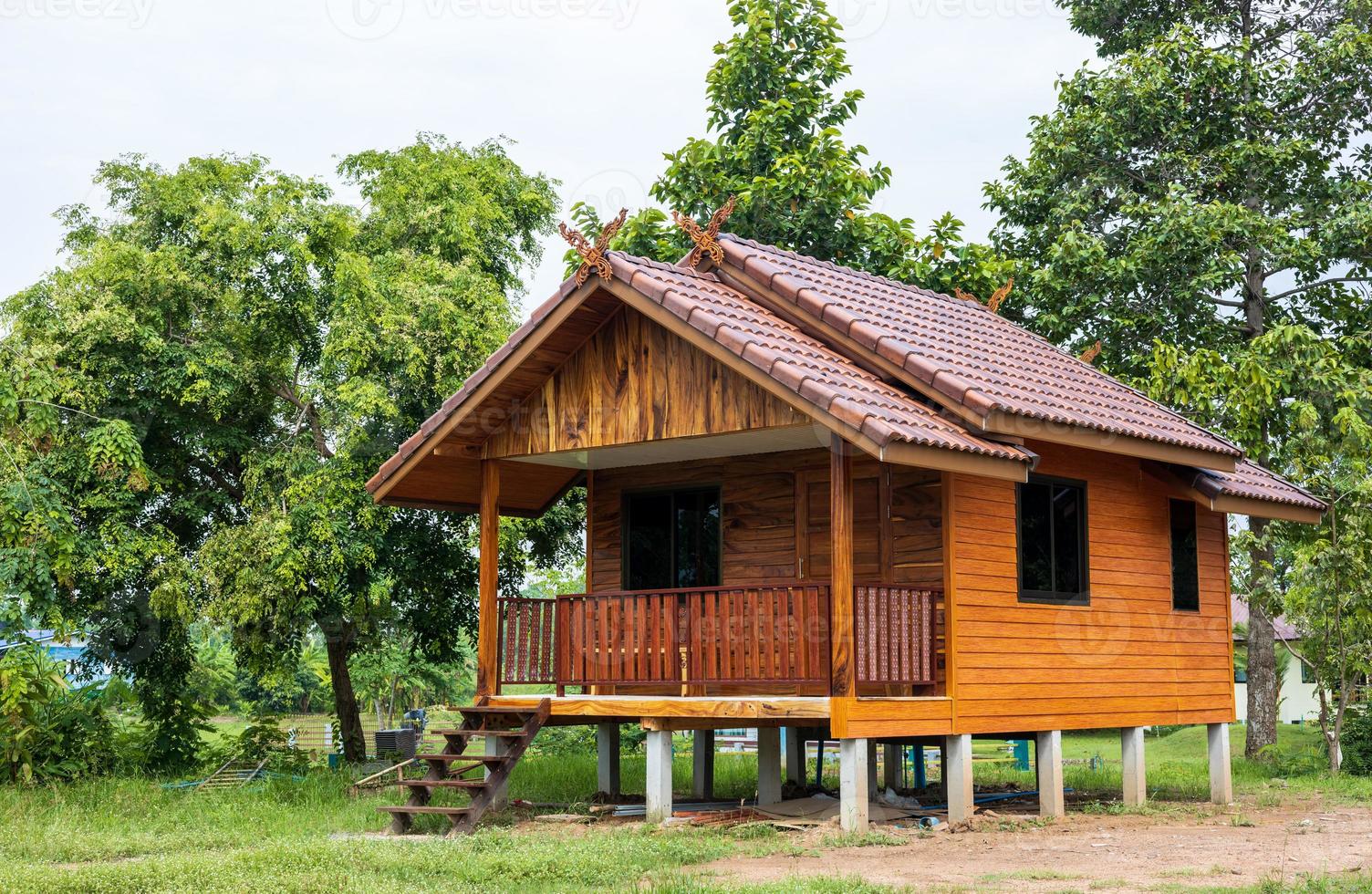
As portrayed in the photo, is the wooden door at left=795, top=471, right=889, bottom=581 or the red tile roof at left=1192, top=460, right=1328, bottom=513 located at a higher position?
the red tile roof at left=1192, top=460, right=1328, bottom=513

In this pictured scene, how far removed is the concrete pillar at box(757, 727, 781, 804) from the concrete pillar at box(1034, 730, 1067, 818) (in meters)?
2.71

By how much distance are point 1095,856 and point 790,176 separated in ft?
53.9

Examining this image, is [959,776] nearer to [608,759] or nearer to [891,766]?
[891,766]

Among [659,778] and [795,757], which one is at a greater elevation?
[659,778]

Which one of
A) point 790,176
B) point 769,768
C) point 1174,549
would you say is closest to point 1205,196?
point 790,176

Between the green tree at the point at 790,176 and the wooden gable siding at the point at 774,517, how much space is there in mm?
10106

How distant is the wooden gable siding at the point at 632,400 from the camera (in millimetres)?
13414

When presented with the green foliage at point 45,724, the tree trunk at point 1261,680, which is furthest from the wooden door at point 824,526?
the tree trunk at point 1261,680

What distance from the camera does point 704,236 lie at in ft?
48.6

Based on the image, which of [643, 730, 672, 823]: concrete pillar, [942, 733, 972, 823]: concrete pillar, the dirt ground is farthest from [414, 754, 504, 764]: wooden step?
[942, 733, 972, 823]: concrete pillar

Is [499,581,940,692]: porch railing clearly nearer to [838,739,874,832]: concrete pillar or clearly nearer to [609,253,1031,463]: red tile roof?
[838,739,874,832]: concrete pillar

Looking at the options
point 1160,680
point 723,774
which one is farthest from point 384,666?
point 1160,680

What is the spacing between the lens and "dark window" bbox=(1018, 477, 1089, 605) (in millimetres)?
14617

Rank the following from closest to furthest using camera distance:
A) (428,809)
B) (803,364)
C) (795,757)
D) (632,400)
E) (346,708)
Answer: (803,364)
(428,809)
(632,400)
(795,757)
(346,708)
